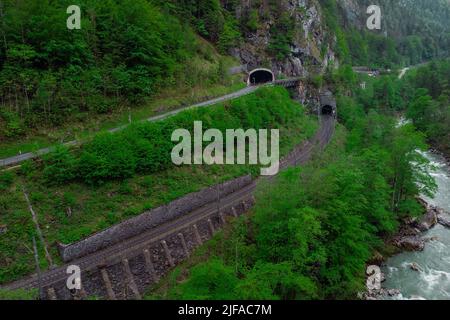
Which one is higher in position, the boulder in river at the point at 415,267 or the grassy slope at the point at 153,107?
the grassy slope at the point at 153,107

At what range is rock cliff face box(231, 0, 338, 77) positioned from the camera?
6906cm

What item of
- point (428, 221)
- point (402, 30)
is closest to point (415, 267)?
point (428, 221)

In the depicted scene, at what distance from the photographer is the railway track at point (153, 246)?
77.7 ft

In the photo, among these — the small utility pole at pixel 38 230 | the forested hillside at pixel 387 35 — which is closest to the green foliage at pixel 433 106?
the forested hillside at pixel 387 35

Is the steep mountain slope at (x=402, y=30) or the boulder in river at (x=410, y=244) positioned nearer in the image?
the boulder in river at (x=410, y=244)

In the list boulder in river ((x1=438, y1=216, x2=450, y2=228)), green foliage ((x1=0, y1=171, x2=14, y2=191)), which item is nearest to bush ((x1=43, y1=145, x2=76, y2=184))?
green foliage ((x1=0, y1=171, x2=14, y2=191))

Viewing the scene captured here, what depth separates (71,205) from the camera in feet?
92.3

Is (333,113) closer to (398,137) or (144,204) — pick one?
(398,137)

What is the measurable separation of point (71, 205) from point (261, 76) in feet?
163

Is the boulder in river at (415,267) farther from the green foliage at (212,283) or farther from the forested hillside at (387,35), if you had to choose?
the forested hillside at (387,35)

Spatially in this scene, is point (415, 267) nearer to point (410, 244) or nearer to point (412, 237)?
point (410, 244)

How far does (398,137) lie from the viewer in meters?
40.0

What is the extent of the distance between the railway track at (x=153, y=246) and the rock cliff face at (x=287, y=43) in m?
36.8

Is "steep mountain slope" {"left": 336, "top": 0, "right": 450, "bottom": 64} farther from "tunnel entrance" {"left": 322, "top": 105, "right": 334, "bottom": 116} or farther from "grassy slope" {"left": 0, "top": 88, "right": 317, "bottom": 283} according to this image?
"grassy slope" {"left": 0, "top": 88, "right": 317, "bottom": 283}
